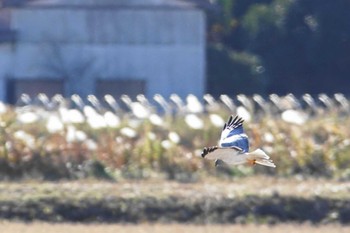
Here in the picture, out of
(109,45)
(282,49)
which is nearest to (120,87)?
(109,45)

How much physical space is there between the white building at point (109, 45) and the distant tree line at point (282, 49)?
2.36m

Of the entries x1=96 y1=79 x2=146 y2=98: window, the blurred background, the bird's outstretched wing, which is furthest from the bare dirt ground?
x1=96 y1=79 x2=146 y2=98: window

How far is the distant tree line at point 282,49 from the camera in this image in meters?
29.4

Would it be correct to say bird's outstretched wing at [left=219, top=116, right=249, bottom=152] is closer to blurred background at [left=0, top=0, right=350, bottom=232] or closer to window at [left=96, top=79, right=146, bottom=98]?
blurred background at [left=0, top=0, right=350, bottom=232]

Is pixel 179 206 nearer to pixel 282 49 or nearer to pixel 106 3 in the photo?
pixel 106 3

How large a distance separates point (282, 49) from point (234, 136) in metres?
28.7

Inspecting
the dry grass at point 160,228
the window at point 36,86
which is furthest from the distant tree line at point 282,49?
the dry grass at point 160,228

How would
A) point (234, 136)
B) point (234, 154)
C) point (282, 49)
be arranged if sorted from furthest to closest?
point (282, 49), point (234, 136), point (234, 154)

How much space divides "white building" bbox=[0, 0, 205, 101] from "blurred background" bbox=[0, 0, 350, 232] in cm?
3

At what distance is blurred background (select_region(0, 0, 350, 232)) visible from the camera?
12.1m

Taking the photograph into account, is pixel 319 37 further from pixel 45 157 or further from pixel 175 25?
pixel 45 157

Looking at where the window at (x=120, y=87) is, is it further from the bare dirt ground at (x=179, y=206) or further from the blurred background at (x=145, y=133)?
the bare dirt ground at (x=179, y=206)

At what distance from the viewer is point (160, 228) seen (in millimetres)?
11164

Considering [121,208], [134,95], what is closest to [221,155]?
[121,208]
